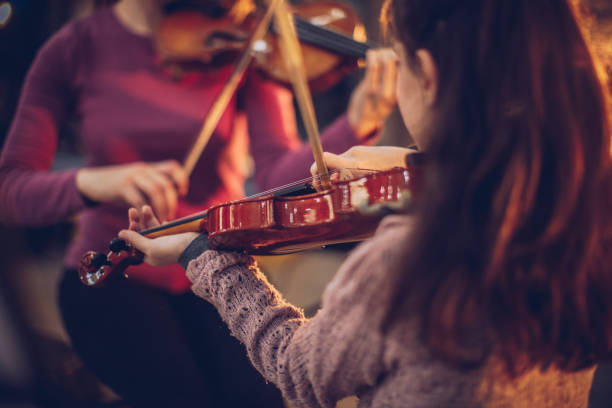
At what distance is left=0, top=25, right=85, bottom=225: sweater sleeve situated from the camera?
2.48ft

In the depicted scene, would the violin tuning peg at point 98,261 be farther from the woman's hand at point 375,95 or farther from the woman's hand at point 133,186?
the woman's hand at point 375,95

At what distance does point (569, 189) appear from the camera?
37 cm

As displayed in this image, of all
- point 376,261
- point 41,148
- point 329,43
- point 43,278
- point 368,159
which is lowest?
point 43,278

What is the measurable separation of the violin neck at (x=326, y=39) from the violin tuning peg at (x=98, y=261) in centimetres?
61

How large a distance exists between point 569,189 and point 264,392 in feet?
1.77

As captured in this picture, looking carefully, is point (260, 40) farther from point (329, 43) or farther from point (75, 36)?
point (75, 36)

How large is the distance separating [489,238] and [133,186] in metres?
0.57

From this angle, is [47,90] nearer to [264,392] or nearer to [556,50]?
[264,392]

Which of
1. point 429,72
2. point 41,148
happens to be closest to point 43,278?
point 41,148

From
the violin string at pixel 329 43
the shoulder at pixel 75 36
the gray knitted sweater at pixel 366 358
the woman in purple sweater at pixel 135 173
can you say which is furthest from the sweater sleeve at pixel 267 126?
the gray knitted sweater at pixel 366 358

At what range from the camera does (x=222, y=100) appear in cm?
86

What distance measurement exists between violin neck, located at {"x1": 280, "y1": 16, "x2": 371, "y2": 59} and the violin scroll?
582mm

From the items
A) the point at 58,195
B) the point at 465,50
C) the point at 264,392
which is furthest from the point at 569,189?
the point at 58,195

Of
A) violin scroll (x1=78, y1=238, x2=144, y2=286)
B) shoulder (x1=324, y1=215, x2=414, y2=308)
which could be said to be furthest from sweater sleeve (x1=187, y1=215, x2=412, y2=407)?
violin scroll (x1=78, y1=238, x2=144, y2=286)
